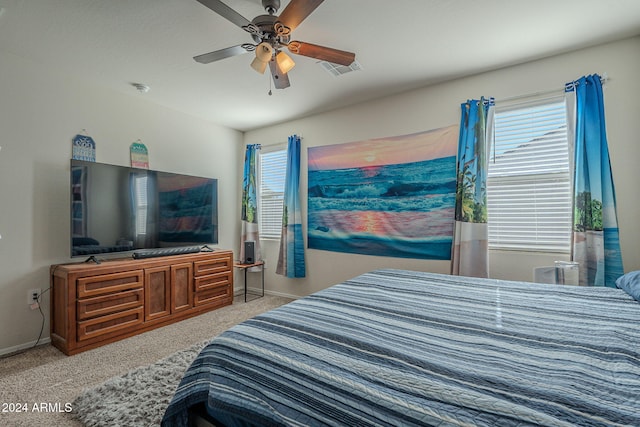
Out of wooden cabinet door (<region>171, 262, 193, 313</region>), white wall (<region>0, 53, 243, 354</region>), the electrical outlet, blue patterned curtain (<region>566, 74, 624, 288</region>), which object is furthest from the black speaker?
blue patterned curtain (<region>566, 74, 624, 288</region>)

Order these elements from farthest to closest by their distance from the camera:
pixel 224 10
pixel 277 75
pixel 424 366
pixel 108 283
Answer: pixel 108 283 < pixel 277 75 < pixel 224 10 < pixel 424 366

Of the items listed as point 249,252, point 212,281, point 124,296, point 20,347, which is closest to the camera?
point 20,347

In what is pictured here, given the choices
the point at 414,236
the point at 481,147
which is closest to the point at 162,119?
the point at 414,236

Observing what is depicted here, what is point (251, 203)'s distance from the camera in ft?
14.3

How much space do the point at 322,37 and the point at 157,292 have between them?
9.47 feet

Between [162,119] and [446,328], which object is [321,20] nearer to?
[446,328]

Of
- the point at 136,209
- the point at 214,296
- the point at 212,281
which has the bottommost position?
the point at 214,296

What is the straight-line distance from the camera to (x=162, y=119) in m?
3.58

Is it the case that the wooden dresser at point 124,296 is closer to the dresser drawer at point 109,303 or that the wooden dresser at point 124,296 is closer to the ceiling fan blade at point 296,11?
the dresser drawer at point 109,303

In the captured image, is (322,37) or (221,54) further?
(322,37)

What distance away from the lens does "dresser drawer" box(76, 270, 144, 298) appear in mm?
2469

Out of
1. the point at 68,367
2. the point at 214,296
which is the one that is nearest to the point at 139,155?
the point at 214,296

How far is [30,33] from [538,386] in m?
3.62

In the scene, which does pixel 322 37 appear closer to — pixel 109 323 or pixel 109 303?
pixel 109 303
